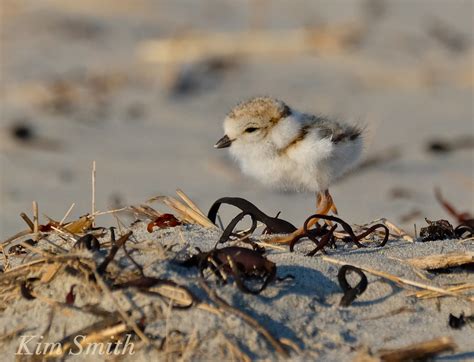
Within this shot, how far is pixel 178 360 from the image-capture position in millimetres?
2605

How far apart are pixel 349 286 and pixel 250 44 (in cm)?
650

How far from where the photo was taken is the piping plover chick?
149 inches

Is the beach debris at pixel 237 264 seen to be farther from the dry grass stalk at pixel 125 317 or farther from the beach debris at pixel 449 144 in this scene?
the beach debris at pixel 449 144

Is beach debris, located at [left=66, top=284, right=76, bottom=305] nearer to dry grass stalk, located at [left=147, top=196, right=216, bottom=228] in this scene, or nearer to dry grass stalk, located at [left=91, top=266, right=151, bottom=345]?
dry grass stalk, located at [left=91, top=266, right=151, bottom=345]

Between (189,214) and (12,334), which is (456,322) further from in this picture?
(12,334)

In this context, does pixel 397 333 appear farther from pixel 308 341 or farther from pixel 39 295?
A: pixel 39 295

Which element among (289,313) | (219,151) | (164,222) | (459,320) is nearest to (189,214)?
(164,222)

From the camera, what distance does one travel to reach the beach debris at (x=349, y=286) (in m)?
2.88

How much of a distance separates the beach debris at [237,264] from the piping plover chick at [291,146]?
910mm

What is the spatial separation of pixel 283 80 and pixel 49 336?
6465mm

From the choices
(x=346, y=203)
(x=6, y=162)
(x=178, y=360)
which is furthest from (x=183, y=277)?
(x=6, y=162)

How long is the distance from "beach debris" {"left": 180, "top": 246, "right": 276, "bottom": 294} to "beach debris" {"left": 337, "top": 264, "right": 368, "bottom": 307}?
0.22m

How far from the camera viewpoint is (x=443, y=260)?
3096mm

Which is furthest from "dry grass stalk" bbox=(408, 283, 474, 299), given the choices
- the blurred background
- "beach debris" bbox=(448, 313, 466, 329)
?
the blurred background
